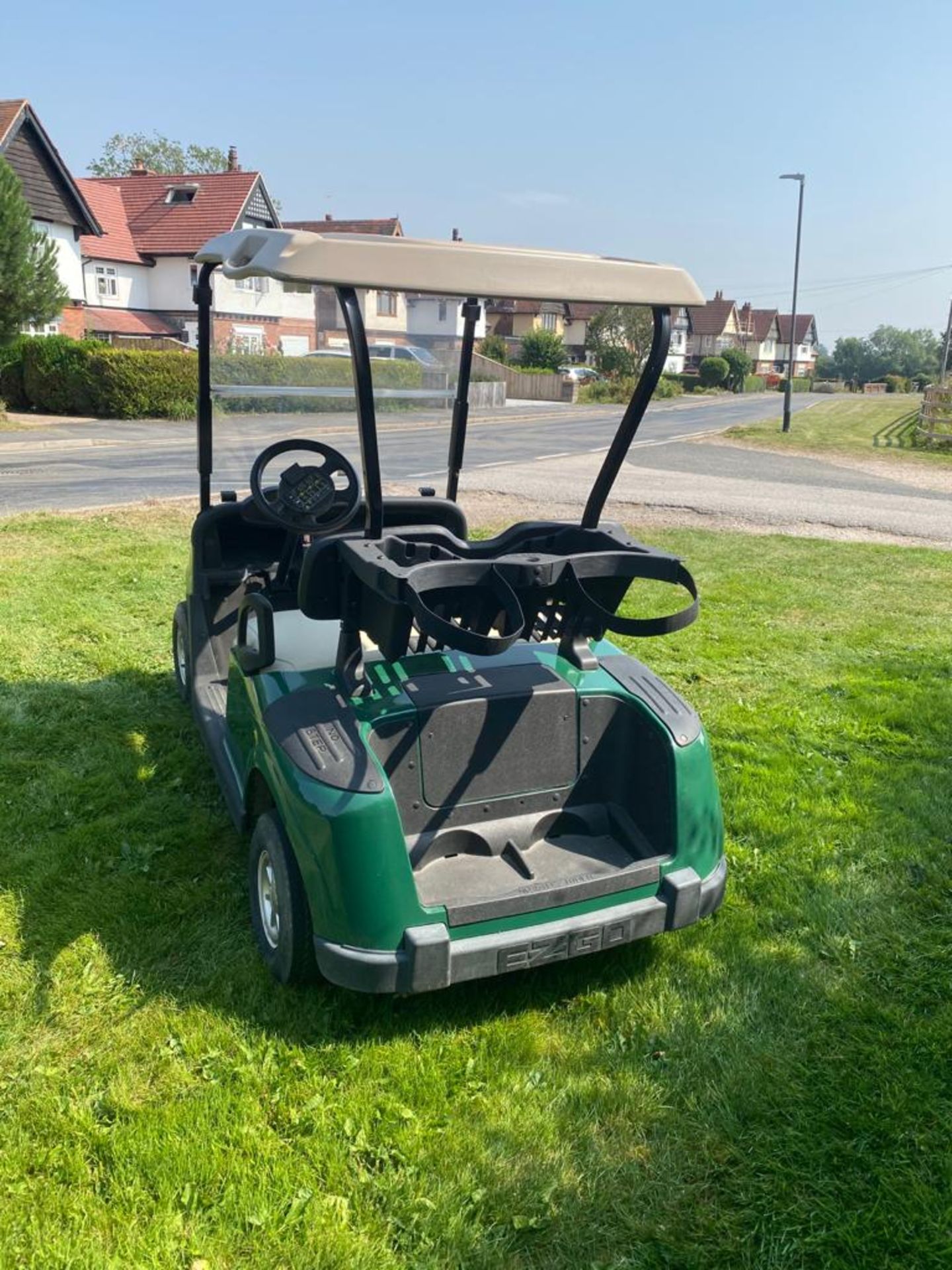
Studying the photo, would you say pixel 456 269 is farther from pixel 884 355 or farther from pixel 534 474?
pixel 884 355

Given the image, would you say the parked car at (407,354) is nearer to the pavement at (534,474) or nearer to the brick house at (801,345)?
the pavement at (534,474)

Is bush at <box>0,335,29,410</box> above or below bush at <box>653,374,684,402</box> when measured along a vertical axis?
below

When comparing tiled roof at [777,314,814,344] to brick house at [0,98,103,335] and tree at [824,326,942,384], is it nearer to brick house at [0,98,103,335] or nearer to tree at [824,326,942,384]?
tree at [824,326,942,384]

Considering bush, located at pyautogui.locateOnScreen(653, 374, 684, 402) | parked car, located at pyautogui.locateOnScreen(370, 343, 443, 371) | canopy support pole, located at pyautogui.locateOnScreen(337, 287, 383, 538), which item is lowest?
canopy support pole, located at pyautogui.locateOnScreen(337, 287, 383, 538)

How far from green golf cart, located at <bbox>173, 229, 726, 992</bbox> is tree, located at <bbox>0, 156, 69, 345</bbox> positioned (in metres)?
16.5

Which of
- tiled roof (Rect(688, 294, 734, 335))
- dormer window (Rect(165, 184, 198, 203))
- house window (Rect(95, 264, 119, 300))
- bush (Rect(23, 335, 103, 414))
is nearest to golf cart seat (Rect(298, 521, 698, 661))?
bush (Rect(23, 335, 103, 414))

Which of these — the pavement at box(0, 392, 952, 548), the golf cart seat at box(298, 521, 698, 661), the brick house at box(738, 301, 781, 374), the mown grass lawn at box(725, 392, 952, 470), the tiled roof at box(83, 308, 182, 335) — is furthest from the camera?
the brick house at box(738, 301, 781, 374)

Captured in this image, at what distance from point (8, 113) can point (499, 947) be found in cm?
2889

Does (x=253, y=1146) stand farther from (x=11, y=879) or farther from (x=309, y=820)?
(x=11, y=879)

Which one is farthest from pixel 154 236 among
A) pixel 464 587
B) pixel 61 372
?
pixel 464 587

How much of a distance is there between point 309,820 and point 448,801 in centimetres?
48

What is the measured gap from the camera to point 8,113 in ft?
79.8

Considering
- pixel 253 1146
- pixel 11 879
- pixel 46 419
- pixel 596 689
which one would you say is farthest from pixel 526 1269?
pixel 46 419

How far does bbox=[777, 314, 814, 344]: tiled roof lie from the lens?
103m
